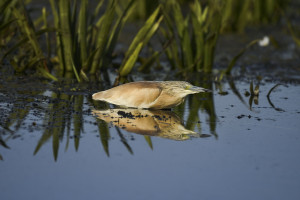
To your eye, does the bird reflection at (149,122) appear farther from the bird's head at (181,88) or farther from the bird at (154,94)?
the bird's head at (181,88)

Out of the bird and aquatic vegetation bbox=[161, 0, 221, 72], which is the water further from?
aquatic vegetation bbox=[161, 0, 221, 72]

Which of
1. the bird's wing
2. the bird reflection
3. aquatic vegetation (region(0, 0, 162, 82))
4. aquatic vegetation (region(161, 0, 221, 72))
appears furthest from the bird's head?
aquatic vegetation (region(161, 0, 221, 72))

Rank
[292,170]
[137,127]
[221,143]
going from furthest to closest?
[137,127] < [221,143] < [292,170]

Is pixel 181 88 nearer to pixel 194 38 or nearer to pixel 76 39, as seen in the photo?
pixel 76 39

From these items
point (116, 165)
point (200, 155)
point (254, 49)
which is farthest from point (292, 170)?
point (254, 49)

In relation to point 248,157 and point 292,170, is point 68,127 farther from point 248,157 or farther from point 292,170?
point 292,170
